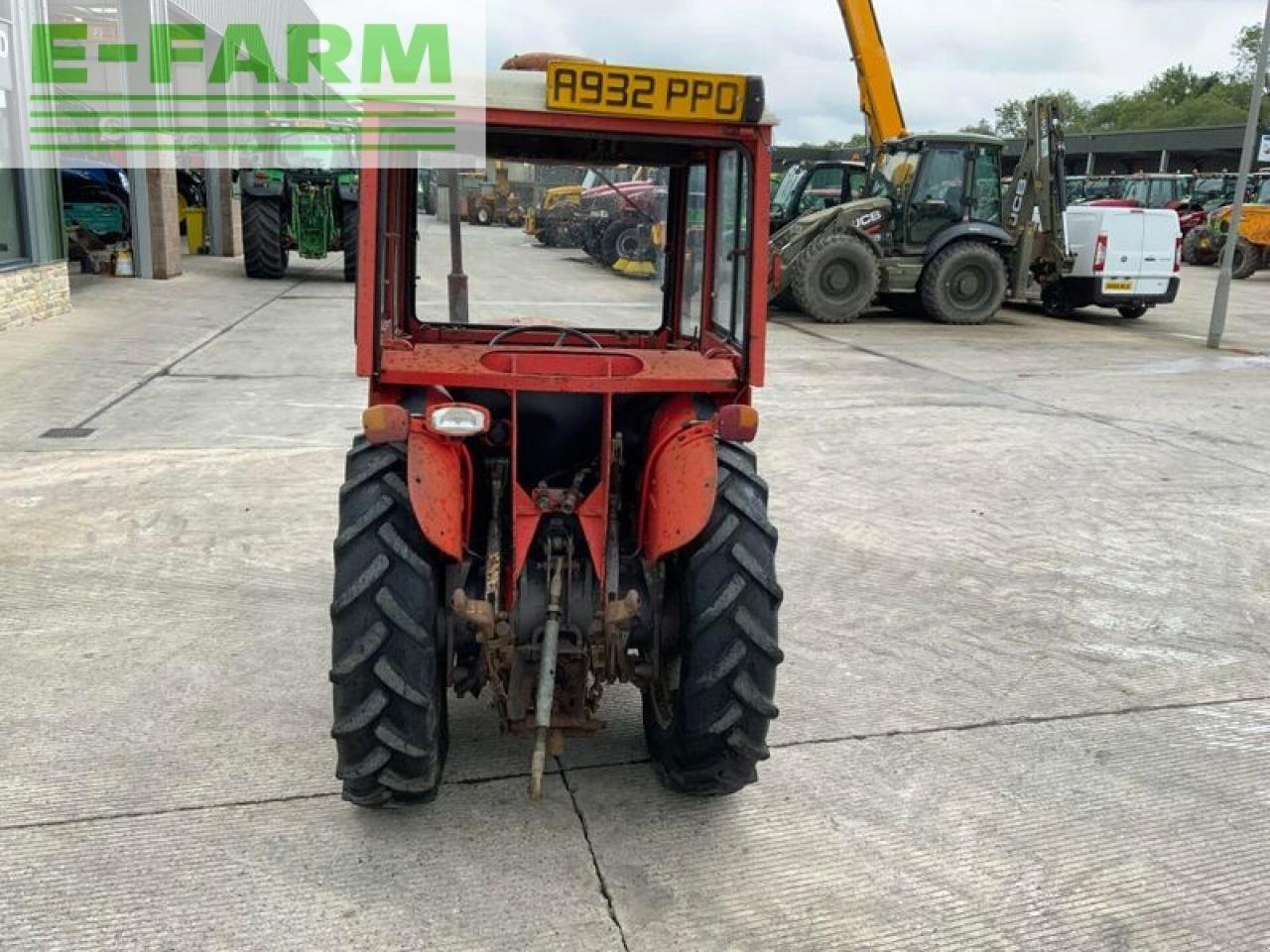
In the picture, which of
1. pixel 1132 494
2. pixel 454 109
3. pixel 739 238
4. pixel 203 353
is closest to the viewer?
pixel 454 109

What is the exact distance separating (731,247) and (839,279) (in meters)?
10.7

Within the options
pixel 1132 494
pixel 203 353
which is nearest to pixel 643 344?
pixel 1132 494

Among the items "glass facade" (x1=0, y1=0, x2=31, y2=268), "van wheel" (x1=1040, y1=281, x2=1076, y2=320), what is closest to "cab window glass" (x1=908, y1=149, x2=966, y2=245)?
"van wheel" (x1=1040, y1=281, x2=1076, y2=320)

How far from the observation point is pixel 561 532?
3.04 metres

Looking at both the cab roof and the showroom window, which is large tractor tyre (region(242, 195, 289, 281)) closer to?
the showroom window

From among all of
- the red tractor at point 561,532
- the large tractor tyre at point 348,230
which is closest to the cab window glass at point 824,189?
the large tractor tyre at point 348,230

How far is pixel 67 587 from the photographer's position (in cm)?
450

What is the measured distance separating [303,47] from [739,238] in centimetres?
3002

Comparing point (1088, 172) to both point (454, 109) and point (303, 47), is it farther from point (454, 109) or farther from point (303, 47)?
point (454, 109)

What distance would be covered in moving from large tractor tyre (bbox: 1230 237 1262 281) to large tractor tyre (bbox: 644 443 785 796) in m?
23.3

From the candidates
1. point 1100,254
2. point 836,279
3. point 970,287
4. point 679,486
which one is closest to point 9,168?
point 836,279

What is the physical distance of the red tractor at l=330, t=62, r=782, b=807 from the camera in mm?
2811

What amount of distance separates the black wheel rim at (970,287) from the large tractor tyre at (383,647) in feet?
Result: 41.2

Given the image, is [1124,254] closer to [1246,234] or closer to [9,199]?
[1246,234]
